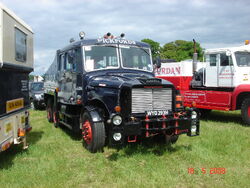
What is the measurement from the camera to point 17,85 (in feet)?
18.1

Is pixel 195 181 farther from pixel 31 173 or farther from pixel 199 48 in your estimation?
pixel 199 48

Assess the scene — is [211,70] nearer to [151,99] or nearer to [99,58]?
[99,58]

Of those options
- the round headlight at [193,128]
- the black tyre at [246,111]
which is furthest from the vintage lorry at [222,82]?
the round headlight at [193,128]

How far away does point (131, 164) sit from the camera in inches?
196

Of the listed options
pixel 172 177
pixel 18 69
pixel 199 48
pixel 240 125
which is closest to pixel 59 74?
pixel 18 69

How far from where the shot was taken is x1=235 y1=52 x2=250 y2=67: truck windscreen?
9672 millimetres

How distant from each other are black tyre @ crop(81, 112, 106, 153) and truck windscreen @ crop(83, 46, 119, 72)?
1.23 meters

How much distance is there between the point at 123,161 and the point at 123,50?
2800mm

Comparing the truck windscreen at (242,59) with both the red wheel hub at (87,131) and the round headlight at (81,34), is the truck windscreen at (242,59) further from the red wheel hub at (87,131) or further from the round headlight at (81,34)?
the red wheel hub at (87,131)

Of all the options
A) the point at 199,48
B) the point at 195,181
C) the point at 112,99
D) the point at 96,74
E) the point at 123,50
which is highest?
the point at 199,48

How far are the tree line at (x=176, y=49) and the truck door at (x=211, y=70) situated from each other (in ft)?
124

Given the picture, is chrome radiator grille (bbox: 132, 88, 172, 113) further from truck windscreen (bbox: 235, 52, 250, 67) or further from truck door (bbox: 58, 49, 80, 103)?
truck windscreen (bbox: 235, 52, 250, 67)

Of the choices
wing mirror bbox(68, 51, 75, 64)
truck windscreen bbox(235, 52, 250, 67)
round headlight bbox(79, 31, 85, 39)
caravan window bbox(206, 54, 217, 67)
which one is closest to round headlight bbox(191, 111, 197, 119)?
wing mirror bbox(68, 51, 75, 64)

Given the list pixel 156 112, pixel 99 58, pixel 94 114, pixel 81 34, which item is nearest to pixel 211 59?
pixel 81 34
